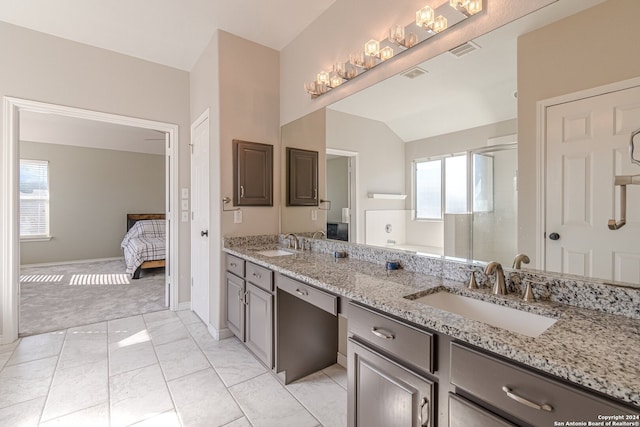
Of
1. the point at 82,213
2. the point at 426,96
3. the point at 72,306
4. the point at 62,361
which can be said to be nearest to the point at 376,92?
the point at 426,96

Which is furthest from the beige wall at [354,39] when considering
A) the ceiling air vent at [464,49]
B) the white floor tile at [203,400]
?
the white floor tile at [203,400]

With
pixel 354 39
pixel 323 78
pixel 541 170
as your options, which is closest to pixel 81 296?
pixel 323 78

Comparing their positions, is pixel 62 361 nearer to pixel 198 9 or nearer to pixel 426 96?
pixel 198 9

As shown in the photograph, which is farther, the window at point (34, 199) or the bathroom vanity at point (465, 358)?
the window at point (34, 199)

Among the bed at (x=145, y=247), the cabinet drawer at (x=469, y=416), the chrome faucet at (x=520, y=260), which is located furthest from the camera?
the bed at (x=145, y=247)

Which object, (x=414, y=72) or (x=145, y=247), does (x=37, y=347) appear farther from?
(x=414, y=72)

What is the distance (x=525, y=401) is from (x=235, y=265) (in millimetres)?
2160

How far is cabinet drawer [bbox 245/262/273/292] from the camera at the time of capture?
204 centimetres

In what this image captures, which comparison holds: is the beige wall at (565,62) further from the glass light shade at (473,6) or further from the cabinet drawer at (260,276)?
the cabinet drawer at (260,276)

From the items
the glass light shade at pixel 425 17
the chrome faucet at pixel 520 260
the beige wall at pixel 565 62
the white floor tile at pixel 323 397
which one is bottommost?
the white floor tile at pixel 323 397

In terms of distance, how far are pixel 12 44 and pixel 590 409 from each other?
4.39 m

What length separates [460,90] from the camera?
1.58 m

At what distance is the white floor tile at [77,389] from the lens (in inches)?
70.1

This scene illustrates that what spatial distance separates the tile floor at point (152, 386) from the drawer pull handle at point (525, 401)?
117 centimetres
